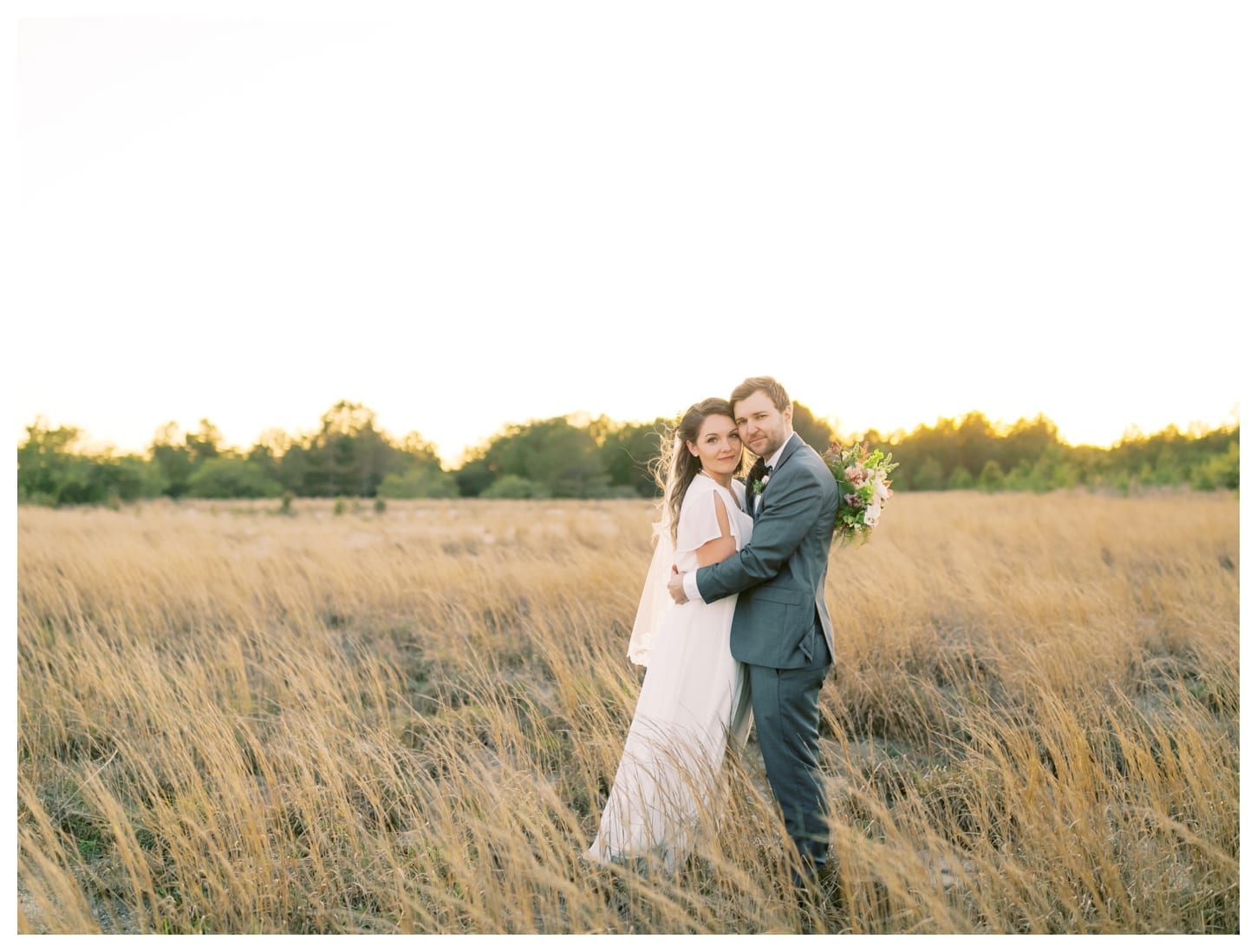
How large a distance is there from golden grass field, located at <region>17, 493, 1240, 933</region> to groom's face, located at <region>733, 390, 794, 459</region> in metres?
1.33

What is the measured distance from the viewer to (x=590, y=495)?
49.6 m

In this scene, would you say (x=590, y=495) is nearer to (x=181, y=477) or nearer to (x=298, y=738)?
(x=181, y=477)

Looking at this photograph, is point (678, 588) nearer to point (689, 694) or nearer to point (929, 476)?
point (689, 694)

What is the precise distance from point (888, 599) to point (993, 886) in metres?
3.74

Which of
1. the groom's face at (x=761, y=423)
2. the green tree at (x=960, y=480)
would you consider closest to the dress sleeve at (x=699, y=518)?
the groom's face at (x=761, y=423)

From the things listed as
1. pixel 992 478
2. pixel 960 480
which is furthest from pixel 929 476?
pixel 992 478

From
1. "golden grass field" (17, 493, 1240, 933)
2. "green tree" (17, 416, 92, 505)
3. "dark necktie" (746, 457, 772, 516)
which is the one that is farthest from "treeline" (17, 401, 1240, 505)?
"dark necktie" (746, 457, 772, 516)

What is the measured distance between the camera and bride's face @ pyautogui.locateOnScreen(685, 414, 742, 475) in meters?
3.43

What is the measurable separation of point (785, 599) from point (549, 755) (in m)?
1.95

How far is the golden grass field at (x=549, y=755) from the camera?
300 cm

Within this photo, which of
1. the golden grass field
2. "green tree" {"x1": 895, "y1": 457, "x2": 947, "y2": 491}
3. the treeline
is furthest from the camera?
"green tree" {"x1": 895, "y1": 457, "x2": 947, "y2": 491}

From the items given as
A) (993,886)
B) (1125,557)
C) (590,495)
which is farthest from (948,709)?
(590,495)

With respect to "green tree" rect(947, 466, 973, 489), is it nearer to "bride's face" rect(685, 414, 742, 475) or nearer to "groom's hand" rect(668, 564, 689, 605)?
"bride's face" rect(685, 414, 742, 475)

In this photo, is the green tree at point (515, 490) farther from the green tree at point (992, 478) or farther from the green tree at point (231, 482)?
the green tree at point (992, 478)
